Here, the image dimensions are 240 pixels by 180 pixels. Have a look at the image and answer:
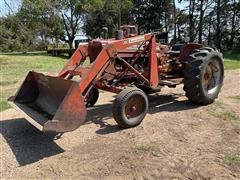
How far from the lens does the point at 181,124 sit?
6.07 metres

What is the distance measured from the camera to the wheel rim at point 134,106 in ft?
19.4

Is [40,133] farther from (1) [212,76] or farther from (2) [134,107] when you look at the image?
(1) [212,76]

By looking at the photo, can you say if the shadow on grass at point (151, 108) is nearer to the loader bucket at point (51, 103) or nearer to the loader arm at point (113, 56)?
the loader arm at point (113, 56)

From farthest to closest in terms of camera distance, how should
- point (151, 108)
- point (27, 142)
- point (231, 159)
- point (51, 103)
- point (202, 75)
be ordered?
1. point (151, 108)
2. point (202, 75)
3. point (51, 103)
4. point (27, 142)
5. point (231, 159)

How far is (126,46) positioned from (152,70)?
69 centimetres

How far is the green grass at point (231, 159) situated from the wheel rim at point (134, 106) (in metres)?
1.75

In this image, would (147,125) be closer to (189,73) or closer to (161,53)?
(189,73)

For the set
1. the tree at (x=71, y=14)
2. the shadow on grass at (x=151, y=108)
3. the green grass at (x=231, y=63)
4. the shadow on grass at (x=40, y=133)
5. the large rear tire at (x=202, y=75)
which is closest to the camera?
the shadow on grass at (x=40, y=133)

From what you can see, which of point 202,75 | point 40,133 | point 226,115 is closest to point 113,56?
point 40,133

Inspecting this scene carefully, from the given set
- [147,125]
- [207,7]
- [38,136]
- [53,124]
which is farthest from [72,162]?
[207,7]

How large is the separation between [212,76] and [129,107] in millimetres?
2374

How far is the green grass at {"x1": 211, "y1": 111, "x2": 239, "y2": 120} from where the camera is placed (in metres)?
6.27

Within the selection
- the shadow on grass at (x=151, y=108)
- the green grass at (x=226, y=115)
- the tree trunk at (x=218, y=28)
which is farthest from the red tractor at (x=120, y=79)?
the tree trunk at (x=218, y=28)

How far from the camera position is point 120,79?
6.66 m
